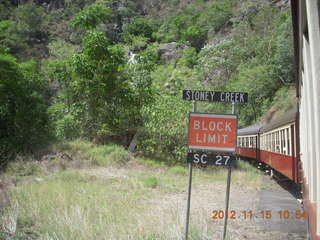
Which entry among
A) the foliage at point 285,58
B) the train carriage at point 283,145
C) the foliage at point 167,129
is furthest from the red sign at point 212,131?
the foliage at point 285,58

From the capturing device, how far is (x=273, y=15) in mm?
50875

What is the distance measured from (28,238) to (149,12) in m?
123

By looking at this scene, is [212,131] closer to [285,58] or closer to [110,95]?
[110,95]

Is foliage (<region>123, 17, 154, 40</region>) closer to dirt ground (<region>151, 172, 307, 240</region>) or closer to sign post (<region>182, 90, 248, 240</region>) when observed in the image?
dirt ground (<region>151, 172, 307, 240</region>)

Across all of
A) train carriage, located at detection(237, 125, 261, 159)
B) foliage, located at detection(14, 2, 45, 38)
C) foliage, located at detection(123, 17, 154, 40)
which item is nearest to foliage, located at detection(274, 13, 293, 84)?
train carriage, located at detection(237, 125, 261, 159)

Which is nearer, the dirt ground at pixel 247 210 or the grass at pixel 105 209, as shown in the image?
the grass at pixel 105 209

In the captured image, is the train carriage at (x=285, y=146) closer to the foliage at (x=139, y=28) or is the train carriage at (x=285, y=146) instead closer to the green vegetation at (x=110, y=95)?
the green vegetation at (x=110, y=95)

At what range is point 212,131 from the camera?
534 centimetres

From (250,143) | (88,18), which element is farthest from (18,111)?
(250,143)
